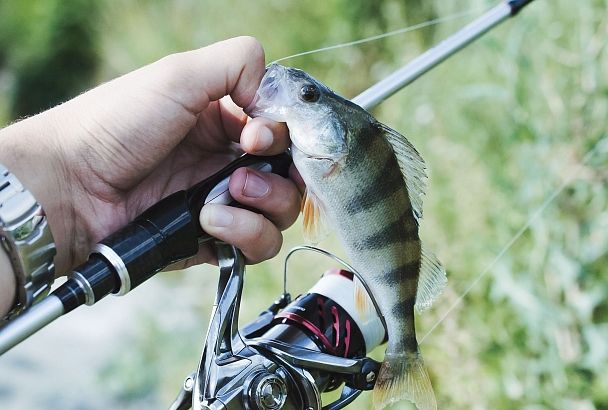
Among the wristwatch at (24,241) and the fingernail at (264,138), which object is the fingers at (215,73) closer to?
the fingernail at (264,138)

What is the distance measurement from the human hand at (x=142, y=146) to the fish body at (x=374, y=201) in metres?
0.12

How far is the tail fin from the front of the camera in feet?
5.22

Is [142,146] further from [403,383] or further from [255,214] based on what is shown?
[403,383]

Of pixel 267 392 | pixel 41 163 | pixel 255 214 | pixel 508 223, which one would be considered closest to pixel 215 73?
pixel 255 214

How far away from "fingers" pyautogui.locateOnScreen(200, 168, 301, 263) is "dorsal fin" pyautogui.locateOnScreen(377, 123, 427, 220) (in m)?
0.33

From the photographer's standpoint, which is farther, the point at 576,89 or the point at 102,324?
the point at 102,324

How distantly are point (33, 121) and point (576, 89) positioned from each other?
6.85ft

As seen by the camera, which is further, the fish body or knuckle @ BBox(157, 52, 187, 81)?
knuckle @ BBox(157, 52, 187, 81)

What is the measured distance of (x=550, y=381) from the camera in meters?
2.99

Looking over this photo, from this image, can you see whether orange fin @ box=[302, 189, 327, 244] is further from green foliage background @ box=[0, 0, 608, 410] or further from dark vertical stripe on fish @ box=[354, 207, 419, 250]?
green foliage background @ box=[0, 0, 608, 410]

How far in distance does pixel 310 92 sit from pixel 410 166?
23cm

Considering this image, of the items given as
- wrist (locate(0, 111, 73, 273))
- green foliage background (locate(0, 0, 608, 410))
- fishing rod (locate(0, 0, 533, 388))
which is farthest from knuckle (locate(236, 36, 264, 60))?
green foliage background (locate(0, 0, 608, 410))

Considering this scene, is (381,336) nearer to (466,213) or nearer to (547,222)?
(547,222)

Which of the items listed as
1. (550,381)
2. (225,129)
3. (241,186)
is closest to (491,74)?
(550,381)
